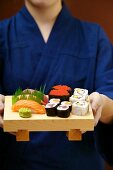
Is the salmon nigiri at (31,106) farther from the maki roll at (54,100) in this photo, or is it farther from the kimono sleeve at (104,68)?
the kimono sleeve at (104,68)

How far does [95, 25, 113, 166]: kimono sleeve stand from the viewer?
3.65ft

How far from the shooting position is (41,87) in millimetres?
1107

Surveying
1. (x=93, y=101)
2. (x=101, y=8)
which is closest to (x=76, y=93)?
(x=93, y=101)

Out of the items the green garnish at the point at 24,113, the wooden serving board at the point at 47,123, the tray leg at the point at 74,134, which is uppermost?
the green garnish at the point at 24,113

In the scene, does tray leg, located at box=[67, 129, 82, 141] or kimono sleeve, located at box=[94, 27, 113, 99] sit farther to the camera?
kimono sleeve, located at box=[94, 27, 113, 99]

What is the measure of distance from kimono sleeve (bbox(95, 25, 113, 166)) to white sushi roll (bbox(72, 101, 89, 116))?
165 mm

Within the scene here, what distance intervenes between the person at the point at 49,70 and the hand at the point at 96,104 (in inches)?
2.8

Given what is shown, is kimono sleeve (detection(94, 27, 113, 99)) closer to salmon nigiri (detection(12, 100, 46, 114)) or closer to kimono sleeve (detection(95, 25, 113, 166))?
kimono sleeve (detection(95, 25, 113, 166))

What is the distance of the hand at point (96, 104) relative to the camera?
0.98 metres

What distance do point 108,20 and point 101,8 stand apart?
0.19ft

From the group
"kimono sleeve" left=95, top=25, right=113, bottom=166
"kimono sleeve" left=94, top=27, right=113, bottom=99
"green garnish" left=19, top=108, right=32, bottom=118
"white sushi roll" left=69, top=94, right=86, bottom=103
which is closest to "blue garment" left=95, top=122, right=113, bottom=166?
"kimono sleeve" left=95, top=25, right=113, bottom=166

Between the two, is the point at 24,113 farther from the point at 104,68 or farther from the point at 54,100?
the point at 104,68

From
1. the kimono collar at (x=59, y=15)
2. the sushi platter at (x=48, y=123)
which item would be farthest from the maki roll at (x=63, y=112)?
the kimono collar at (x=59, y=15)

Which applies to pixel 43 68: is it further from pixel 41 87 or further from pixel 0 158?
pixel 0 158
